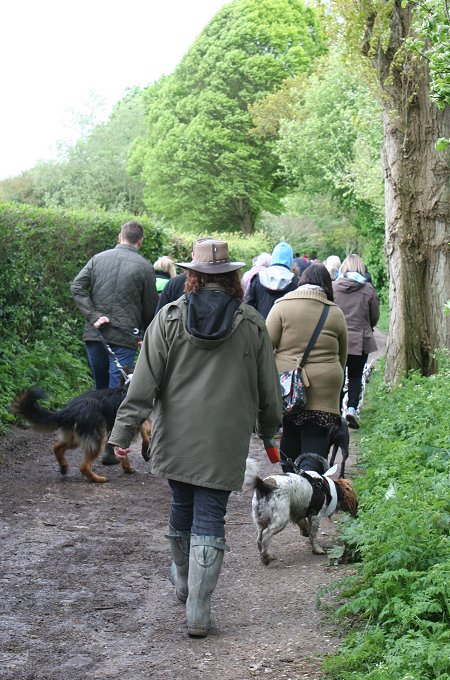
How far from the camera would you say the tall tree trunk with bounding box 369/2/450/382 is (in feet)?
42.3

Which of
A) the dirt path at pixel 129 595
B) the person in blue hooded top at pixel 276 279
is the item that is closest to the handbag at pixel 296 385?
the dirt path at pixel 129 595

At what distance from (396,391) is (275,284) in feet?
8.15

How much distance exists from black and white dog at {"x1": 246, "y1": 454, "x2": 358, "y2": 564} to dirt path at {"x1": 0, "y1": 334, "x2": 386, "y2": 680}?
245 mm

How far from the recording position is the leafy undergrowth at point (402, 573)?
4.45 meters

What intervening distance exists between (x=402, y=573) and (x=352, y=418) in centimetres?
756

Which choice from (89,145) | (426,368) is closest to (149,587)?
(426,368)

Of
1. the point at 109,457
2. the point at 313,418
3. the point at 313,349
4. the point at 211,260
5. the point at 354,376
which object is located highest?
the point at 211,260

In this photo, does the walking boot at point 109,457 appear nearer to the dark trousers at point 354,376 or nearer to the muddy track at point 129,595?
the muddy track at point 129,595

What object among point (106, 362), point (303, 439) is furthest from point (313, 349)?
point (106, 362)

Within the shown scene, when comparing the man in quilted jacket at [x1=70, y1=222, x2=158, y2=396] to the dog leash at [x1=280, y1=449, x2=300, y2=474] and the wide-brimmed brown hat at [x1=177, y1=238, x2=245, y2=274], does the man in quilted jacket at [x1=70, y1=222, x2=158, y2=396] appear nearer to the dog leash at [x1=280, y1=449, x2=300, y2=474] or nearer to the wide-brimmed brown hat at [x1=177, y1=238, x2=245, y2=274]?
Result: the dog leash at [x1=280, y1=449, x2=300, y2=474]

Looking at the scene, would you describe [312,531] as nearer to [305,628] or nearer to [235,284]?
[305,628]

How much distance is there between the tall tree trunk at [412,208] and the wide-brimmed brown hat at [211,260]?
7943 mm

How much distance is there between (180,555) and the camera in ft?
18.7

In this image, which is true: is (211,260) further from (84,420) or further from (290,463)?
(84,420)
